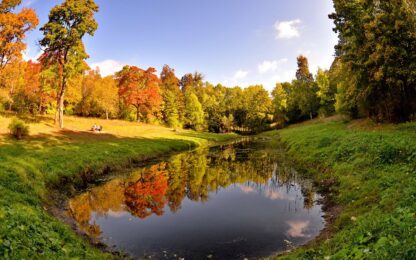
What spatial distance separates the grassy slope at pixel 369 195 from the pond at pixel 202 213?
172 cm

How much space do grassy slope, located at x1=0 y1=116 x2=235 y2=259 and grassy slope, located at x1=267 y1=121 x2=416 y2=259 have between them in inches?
349

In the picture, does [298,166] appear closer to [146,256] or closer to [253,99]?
[146,256]

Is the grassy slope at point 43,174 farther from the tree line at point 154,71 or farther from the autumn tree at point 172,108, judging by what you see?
the autumn tree at point 172,108

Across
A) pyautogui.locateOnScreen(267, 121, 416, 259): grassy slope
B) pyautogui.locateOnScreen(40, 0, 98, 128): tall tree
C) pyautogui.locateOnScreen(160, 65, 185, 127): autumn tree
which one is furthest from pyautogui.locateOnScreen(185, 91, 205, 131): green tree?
pyautogui.locateOnScreen(267, 121, 416, 259): grassy slope

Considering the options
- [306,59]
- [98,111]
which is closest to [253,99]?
[306,59]

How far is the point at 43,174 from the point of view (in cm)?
2217

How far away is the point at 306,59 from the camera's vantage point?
12356 centimetres

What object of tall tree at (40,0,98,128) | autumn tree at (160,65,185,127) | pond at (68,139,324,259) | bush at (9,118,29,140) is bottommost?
pond at (68,139,324,259)

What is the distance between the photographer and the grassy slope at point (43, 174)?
33.6ft

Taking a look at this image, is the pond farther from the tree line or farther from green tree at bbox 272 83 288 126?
green tree at bbox 272 83 288 126

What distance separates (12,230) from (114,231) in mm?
6630

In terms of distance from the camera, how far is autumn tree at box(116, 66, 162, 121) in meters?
76.8

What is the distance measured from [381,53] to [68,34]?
128 ft

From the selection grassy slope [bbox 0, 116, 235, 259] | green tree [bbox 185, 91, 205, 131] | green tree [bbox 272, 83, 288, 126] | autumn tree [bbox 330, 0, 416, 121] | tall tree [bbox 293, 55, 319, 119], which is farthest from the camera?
green tree [bbox 272, 83, 288, 126]
